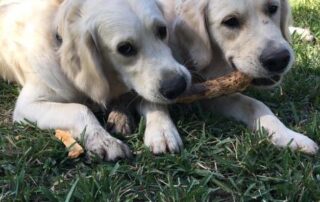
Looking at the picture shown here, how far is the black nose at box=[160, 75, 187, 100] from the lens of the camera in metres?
2.84

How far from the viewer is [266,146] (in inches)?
105

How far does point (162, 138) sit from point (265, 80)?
718 mm

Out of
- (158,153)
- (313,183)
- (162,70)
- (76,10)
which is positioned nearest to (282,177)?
(313,183)

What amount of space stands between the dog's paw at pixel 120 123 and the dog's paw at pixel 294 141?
29.6 inches

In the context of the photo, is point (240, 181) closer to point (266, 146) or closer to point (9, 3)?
point (266, 146)

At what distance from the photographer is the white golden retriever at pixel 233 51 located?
2.78 metres

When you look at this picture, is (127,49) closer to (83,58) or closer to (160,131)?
(83,58)

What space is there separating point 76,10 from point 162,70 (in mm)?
583

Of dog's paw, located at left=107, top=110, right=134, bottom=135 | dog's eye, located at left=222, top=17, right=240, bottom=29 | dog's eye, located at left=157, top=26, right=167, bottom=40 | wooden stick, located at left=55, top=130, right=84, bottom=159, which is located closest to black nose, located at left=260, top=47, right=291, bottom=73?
dog's eye, located at left=222, top=17, right=240, bottom=29

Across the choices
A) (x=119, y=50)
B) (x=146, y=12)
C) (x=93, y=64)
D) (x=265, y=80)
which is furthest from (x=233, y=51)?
(x=93, y=64)

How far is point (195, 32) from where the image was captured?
3211mm

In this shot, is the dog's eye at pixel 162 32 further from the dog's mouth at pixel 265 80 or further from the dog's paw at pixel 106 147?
the dog's paw at pixel 106 147

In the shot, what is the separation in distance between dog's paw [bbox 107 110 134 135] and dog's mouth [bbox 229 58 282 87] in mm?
637

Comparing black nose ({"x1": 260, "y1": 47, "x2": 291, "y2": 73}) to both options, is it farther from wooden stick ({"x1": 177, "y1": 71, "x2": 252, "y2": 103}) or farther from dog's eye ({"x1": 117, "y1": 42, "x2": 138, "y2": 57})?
dog's eye ({"x1": 117, "y1": 42, "x2": 138, "y2": 57})
